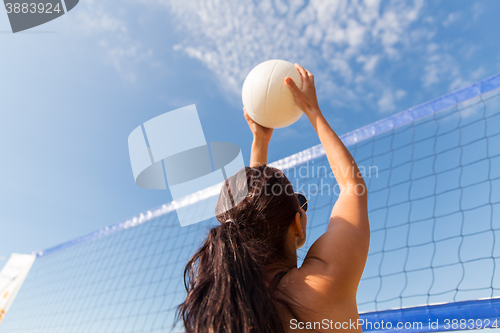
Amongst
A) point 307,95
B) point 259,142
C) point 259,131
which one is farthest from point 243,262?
point 259,131

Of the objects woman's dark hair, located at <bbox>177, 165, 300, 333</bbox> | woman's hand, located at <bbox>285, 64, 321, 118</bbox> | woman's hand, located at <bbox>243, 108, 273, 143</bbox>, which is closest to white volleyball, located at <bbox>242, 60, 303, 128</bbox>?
woman's hand, located at <bbox>243, 108, 273, 143</bbox>

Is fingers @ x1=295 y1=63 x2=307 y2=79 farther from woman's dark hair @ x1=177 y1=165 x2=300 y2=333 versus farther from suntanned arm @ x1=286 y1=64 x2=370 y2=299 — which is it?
woman's dark hair @ x1=177 y1=165 x2=300 y2=333

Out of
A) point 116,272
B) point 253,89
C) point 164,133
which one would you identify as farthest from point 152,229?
point 253,89

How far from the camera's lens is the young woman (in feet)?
3.01

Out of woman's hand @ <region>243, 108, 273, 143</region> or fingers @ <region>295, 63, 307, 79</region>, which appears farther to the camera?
woman's hand @ <region>243, 108, 273, 143</region>

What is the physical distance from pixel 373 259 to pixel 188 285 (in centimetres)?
299

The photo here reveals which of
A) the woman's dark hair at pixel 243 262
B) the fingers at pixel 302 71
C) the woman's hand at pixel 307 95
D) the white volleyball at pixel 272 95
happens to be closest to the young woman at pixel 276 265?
the woman's dark hair at pixel 243 262

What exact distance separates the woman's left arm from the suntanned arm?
55cm

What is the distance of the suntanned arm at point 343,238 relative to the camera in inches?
36.8

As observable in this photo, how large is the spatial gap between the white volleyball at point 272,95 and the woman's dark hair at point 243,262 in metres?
0.72

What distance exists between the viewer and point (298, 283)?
0.95 m

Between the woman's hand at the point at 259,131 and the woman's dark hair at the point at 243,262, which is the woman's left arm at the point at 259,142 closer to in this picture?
the woman's hand at the point at 259,131

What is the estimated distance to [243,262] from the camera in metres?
0.97

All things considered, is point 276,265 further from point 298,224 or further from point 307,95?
point 307,95
